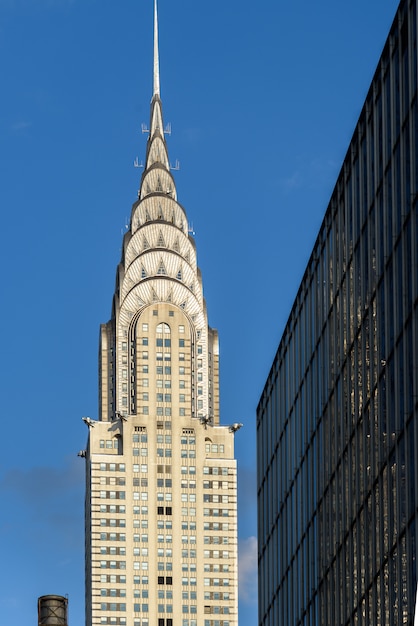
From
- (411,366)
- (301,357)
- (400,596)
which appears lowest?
(400,596)

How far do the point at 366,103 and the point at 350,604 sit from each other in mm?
21945

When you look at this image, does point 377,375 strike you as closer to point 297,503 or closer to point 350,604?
point 350,604

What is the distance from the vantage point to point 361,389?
287 feet

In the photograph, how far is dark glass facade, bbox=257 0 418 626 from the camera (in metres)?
78.2

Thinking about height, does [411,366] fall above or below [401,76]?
below

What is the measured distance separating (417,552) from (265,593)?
1786 inches

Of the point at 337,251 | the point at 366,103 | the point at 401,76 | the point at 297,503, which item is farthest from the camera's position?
the point at 297,503

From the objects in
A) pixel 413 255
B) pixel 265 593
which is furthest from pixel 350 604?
pixel 265 593

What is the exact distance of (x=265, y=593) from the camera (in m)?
119

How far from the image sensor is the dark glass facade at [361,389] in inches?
3081

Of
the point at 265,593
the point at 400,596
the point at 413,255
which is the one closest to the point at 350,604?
the point at 400,596

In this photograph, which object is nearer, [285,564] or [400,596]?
[400,596]

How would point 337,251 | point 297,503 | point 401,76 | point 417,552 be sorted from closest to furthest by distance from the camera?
point 417,552, point 401,76, point 337,251, point 297,503

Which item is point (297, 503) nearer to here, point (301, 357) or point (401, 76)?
point (301, 357)
